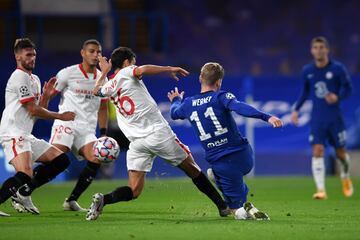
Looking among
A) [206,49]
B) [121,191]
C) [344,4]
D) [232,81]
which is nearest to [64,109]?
[121,191]

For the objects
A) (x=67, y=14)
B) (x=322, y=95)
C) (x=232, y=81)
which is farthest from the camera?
(x=67, y=14)

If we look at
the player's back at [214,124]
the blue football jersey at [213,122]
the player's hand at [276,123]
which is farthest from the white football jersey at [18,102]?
the player's hand at [276,123]

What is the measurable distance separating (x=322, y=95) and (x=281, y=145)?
565 centimetres

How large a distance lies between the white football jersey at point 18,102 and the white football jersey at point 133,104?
86 centimetres

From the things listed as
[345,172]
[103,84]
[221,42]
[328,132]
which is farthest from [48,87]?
[221,42]

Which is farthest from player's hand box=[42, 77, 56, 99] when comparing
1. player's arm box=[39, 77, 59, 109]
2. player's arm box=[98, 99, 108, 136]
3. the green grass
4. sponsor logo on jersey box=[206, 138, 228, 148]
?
sponsor logo on jersey box=[206, 138, 228, 148]

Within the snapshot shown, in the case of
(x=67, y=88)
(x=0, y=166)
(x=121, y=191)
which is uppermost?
(x=67, y=88)

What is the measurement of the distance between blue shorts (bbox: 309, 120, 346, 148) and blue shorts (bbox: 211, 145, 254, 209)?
4.53 metres

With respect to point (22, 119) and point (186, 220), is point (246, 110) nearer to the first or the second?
point (186, 220)

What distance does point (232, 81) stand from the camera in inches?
739

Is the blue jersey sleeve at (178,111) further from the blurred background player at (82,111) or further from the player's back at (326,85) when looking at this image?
the player's back at (326,85)

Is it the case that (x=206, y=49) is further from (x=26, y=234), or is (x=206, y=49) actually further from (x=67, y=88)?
(x=26, y=234)

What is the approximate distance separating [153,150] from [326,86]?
16.0 feet

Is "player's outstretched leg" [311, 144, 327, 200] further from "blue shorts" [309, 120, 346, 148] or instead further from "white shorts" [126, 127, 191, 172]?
"white shorts" [126, 127, 191, 172]
